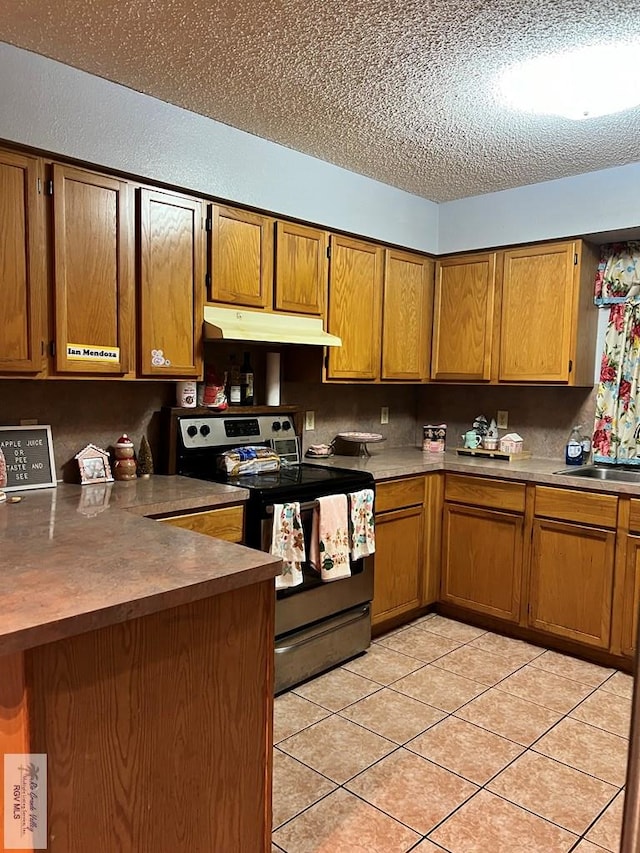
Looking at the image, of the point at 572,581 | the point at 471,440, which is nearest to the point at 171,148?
the point at 471,440

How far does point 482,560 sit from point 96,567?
96.6 inches

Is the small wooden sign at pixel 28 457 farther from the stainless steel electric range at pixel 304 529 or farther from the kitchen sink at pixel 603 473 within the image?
the kitchen sink at pixel 603 473

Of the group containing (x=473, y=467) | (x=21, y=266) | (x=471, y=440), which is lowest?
(x=473, y=467)

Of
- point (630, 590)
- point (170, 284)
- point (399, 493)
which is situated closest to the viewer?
point (170, 284)

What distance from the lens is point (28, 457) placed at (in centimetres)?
244

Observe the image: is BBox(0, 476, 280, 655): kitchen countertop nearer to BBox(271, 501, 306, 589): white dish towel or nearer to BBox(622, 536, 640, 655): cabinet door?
BBox(271, 501, 306, 589): white dish towel

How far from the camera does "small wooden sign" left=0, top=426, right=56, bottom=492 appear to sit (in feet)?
7.82

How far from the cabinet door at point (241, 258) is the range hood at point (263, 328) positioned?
0.06 metres

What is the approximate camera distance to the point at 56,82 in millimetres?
2160

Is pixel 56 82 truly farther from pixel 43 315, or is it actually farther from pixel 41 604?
pixel 41 604

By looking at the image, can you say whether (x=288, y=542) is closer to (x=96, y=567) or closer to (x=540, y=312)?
(x=96, y=567)

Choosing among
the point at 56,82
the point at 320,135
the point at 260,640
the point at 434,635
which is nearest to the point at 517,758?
the point at 434,635

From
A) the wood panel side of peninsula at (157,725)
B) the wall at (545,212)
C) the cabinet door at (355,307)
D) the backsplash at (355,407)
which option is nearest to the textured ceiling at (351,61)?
the wall at (545,212)

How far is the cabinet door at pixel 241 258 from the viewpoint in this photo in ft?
8.96
